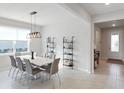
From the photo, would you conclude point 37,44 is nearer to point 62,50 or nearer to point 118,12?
point 62,50

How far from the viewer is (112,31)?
759 cm

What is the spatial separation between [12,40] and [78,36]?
11.3 ft

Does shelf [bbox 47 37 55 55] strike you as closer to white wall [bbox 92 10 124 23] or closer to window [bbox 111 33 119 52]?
white wall [bbox 92 10 124 23]

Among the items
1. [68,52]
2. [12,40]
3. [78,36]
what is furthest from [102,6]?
[12,40]

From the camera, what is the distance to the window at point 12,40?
16.6 feet

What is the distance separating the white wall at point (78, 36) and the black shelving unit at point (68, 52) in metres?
0.21

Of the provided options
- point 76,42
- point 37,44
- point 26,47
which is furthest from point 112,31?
point 26,47

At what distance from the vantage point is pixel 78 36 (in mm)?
4906

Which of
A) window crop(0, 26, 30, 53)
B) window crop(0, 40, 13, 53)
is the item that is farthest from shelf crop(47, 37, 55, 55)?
window crop(0, 40, 13, 53)

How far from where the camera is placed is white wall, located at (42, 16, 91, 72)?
4586 millimetres

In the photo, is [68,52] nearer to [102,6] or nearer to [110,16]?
[110,16]

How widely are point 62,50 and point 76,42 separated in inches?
38.2
